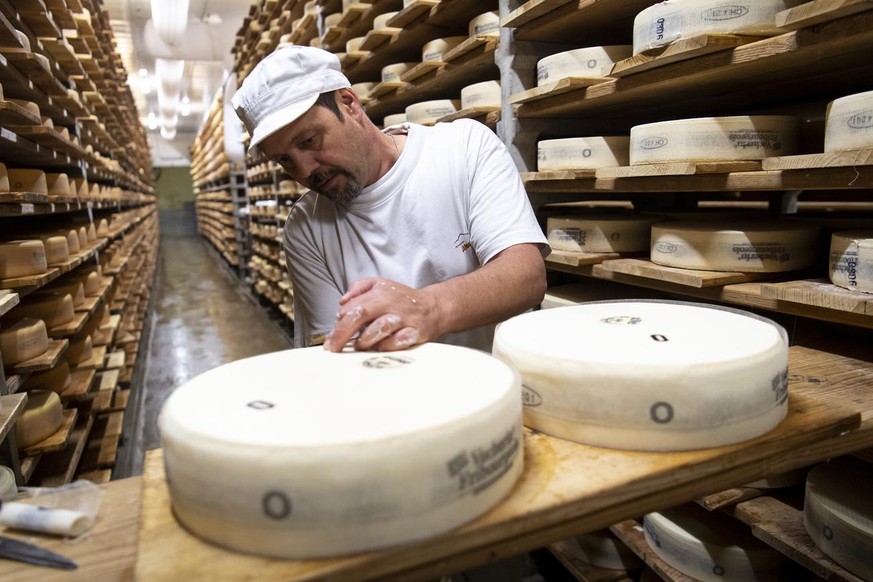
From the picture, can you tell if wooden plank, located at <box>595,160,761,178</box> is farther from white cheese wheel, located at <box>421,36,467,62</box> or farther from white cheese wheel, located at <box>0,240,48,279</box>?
white cheese wheel, located at <box>0,240,48,279</box>

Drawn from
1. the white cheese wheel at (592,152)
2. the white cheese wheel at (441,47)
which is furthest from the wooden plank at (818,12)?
the white cheese wheel at (441,47)

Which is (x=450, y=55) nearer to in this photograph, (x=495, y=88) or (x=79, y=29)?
(x=495, y=88)

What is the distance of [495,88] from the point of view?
2.91 m

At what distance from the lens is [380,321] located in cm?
104

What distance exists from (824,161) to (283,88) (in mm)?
1387

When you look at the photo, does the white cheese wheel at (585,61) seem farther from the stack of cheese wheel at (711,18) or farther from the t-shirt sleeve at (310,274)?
the t-shirt sleeve at (310,274)

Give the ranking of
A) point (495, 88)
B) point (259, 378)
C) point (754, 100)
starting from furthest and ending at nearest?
point (495, 88), point (754, 100), point (259, 378)

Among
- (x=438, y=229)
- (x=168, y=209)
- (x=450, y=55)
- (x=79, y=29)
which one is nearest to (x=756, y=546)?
(x=438, y=229)

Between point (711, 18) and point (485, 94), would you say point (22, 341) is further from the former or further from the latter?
point (711, 18)

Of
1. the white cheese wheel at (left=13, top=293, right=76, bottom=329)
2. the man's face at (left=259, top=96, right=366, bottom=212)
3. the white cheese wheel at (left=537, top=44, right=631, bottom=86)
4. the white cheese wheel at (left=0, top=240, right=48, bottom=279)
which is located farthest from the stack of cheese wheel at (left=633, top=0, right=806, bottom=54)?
the white cheese wheel at (left=13, top=293, right=76, bottom=329)

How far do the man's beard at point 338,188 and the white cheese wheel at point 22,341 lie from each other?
6.22 feet

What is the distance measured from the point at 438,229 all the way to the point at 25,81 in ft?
9.06

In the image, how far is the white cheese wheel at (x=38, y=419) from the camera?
2785 millimetres

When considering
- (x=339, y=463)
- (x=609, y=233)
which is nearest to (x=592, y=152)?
(x=609, y=233)
